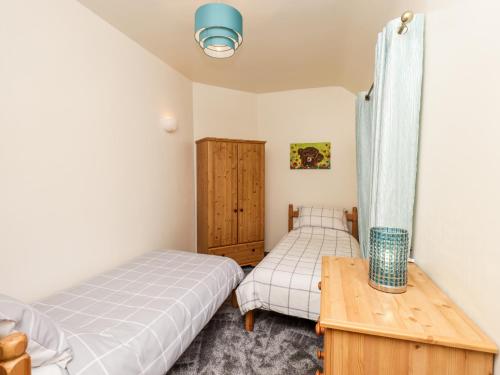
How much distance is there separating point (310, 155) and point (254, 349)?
2599 millimetres

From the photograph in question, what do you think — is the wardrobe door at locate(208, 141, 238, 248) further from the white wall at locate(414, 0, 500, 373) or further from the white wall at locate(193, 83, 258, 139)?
the white wall at locate(414, 0, 500, 373)

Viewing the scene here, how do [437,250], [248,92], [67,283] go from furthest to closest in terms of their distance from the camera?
[248,92] → [67,283] → [437,250]

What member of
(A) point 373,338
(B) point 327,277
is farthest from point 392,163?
(A) point 373,338

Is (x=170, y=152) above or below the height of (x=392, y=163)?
above

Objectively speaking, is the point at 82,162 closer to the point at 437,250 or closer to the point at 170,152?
the point at 170,152

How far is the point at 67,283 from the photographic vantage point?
5.74 feet

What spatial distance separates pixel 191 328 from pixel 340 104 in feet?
10.7

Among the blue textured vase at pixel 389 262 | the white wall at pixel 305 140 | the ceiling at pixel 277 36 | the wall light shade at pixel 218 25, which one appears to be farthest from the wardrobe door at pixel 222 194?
the blue textured vase at pixel 389 262

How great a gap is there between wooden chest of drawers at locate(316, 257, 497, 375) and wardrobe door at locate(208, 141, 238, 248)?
2353 millimetres

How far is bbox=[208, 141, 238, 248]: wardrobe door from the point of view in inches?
122

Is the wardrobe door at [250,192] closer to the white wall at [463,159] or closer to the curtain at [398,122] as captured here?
the curtain at [398,122]

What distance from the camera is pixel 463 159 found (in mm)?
812

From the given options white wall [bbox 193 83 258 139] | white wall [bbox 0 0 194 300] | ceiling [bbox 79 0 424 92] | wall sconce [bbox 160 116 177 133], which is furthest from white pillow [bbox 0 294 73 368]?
white wall [bbox 193 83 258 139]

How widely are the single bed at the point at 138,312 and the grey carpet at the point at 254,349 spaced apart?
291 mm
